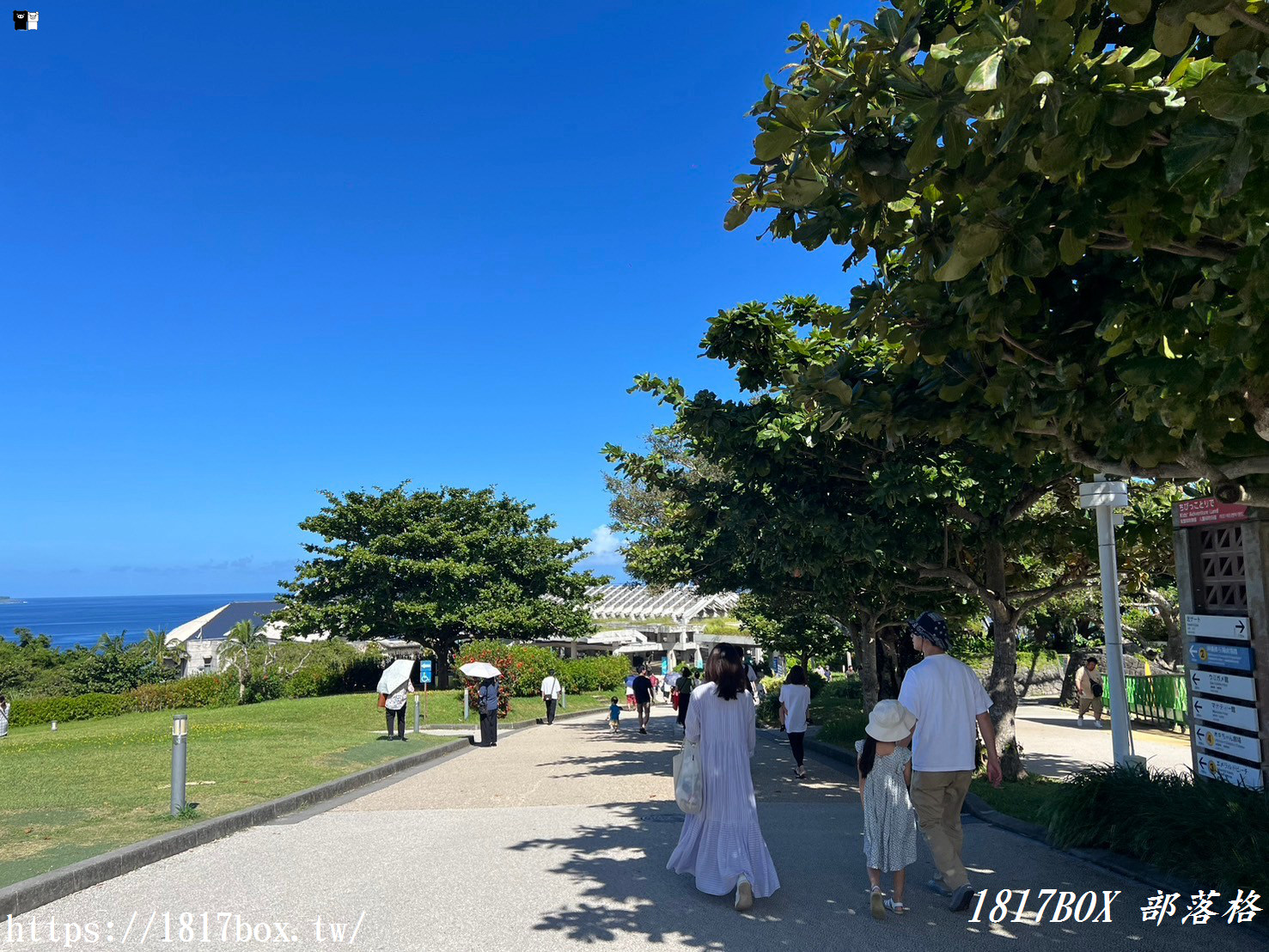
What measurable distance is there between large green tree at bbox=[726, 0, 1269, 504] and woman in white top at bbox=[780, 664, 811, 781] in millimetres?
7314

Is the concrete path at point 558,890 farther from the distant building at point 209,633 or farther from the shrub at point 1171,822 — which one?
the distant building at point 209,633

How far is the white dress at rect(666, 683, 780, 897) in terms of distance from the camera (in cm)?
577

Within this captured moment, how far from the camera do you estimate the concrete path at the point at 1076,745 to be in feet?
43.6

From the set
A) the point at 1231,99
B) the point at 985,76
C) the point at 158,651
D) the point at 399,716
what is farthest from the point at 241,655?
the point at 1231,99

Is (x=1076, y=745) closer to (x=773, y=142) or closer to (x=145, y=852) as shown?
(x=145, y=852)

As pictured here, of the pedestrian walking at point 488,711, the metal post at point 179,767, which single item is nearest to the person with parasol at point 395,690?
the pedestrian walking at point 488,711

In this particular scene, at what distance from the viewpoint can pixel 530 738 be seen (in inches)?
833

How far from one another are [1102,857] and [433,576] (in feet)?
104

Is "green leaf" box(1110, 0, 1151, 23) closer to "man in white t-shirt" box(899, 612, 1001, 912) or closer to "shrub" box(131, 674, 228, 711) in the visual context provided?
"man in white t-shirt" box(899, 612, 1001, 912)

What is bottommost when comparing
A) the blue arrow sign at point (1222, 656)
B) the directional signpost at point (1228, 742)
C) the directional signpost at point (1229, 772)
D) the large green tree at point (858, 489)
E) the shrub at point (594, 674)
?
the shrub at point (594, 674)

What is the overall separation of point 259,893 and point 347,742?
11.3 m

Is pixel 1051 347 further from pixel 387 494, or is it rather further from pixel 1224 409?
pixel 387 494

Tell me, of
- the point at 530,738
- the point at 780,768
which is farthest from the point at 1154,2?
the point at 530,738

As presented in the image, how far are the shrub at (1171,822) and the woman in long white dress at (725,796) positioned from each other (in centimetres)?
269
